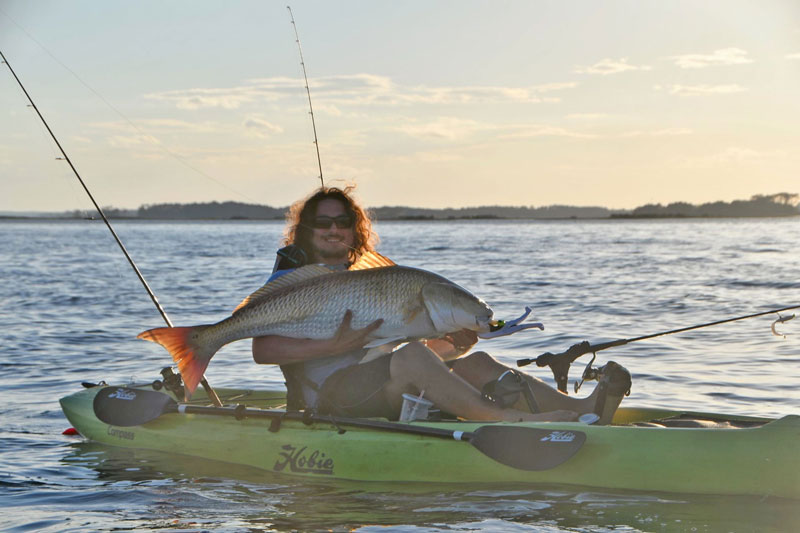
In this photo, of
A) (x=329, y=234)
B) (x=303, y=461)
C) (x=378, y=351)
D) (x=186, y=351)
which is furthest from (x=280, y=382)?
(x=378, y=351)

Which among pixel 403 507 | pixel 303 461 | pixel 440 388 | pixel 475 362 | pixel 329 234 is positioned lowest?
pixel 403 507

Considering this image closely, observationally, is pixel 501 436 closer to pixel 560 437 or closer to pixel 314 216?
pixel 560 437

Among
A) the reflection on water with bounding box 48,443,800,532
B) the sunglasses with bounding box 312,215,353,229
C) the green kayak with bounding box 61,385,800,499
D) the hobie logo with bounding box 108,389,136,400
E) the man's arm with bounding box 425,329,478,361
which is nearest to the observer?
the reflection on water with bounding box 48,443,800,532

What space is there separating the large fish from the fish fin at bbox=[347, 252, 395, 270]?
146 mm

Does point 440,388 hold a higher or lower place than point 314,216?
lower

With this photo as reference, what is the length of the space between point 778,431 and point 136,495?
3961 millimetres

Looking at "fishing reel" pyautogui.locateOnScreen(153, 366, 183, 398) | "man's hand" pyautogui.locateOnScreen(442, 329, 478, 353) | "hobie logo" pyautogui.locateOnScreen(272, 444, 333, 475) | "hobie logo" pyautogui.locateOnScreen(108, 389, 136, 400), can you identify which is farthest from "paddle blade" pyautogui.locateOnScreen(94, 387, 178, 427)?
"man's hand" pyautogui.locateOnScreen(442, 329, 478, 353)

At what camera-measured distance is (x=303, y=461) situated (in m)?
6.39

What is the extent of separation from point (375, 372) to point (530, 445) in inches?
42.9

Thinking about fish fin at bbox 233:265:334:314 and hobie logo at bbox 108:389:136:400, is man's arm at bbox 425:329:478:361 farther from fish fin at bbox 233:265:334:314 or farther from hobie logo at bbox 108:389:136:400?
hobie logo at bbox 108:389:136:400

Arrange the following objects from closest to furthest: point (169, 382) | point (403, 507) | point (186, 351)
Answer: point (403, 507), point (186, 351), point (169, 382)

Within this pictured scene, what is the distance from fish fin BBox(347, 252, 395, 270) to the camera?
6.12 m

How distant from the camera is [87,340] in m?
14.0

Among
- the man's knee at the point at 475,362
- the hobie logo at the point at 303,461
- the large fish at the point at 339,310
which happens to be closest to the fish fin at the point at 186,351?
the large fish at the point at 339,310
